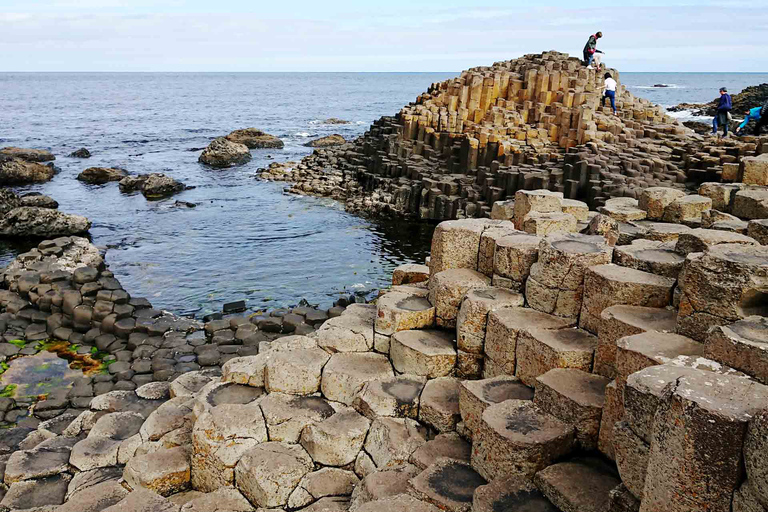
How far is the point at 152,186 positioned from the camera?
29125mm

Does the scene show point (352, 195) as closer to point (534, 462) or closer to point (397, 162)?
point (397, 162)

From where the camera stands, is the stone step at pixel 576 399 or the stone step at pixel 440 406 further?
the stone step at pixel 440 406

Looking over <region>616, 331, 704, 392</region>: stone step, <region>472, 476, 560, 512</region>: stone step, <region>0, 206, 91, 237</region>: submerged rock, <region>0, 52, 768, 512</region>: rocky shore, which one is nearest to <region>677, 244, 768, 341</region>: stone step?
<region>0, 52, 768, 512</region>: rocky shore

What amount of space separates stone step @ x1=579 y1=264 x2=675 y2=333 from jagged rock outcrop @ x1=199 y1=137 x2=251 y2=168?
3459 centimetres

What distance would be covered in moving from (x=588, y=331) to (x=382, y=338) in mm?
2697

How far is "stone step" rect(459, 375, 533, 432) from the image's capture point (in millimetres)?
6281

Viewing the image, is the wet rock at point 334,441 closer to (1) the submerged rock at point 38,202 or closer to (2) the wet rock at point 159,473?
(2) the wet rock at point 159,473

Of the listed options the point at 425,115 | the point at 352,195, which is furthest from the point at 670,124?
the point at 352,195

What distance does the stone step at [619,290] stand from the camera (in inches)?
244

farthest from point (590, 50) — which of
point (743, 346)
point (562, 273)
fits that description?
point (743, 346)

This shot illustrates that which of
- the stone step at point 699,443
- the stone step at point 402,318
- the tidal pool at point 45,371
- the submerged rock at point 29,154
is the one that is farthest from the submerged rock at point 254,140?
the stone step at point 699,443

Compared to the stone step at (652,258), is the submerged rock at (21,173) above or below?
below

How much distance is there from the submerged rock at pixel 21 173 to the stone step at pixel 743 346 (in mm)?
34836

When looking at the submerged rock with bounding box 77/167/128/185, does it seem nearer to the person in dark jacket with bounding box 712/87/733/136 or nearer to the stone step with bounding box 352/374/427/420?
the person in dark jacket with bounding box 712/87/733/136
